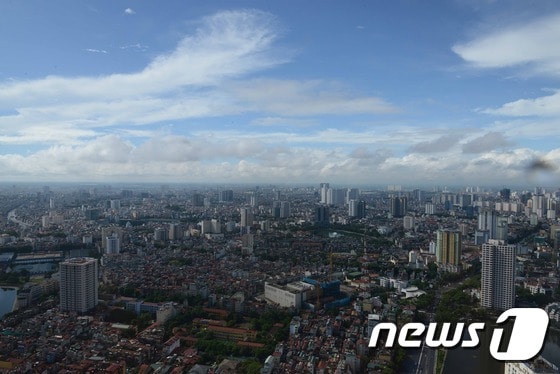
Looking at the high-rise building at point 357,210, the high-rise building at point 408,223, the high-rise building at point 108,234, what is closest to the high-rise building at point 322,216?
the high-rise building at point 357,210

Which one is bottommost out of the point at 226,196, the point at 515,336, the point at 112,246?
the point at 112,246

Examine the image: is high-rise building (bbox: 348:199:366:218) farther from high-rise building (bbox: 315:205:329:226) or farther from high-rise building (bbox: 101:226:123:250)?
high-rise building (bbox: 101:226:123:250)

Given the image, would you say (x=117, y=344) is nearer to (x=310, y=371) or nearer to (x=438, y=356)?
(x=310, y=371)

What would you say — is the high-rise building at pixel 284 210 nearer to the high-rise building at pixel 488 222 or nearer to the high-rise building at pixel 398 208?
the high-rise building at pixel 398 208

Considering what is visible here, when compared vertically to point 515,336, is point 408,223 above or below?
below

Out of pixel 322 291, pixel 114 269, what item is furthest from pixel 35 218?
pixel 322 291

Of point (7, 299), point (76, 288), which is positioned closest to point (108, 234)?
point (7, 299)

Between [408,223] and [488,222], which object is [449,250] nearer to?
[488,222]
